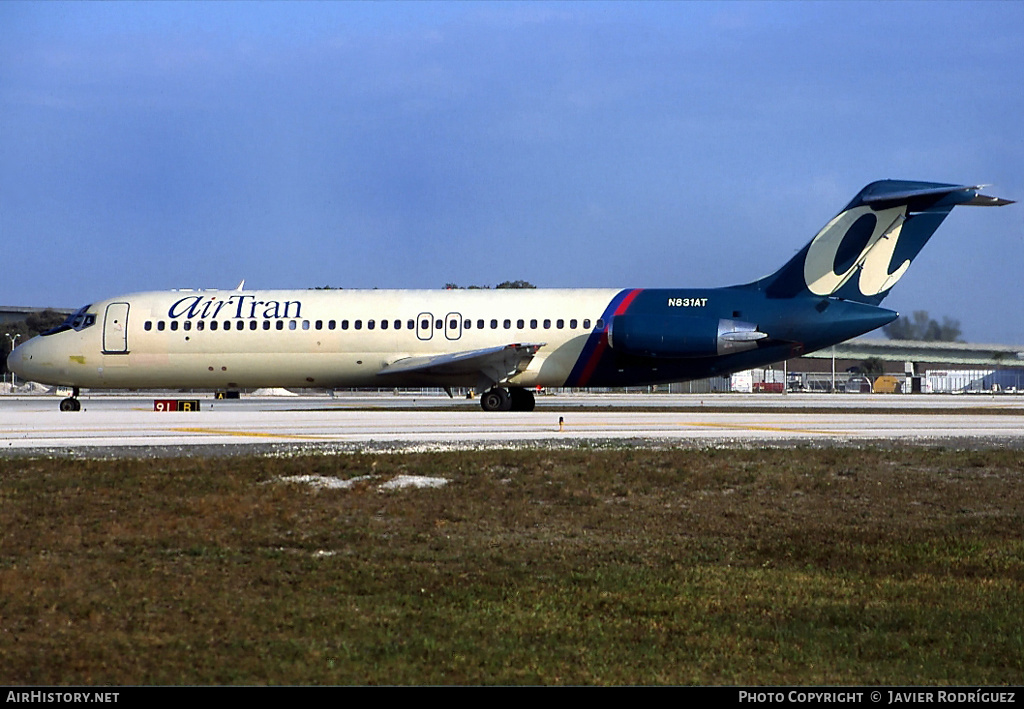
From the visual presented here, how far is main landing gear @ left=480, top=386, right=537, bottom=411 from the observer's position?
35156 mm

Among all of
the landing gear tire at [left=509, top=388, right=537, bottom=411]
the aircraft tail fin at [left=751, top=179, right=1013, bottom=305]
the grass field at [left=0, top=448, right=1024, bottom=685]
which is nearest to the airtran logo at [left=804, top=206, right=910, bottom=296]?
the aircraft tail fin at [left=751, top=179, right=1013, bottom=305]

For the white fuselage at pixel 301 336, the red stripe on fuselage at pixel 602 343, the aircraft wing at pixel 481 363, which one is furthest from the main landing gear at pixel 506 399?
the red stripe on fuselage at pixel 602 343

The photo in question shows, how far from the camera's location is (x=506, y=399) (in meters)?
35.2

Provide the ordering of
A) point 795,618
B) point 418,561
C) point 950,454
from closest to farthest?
point 795,618, point 418,561, point 950,454

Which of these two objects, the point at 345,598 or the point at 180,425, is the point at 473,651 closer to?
the point at 345,598

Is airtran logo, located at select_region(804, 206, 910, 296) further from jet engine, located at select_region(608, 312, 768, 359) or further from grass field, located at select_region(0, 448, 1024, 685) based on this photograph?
grass field, located at select_region(0, 448, 1024, 685)

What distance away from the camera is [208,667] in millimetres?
6898

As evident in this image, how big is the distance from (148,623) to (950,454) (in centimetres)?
1403

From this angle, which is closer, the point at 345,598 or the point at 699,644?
the point at 699,644

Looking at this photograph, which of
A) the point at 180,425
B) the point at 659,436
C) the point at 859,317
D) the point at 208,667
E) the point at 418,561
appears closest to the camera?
the point at 208,667

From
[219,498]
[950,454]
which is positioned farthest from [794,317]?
[219,498]

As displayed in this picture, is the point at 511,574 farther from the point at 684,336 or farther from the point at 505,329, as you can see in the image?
the point at 505,329

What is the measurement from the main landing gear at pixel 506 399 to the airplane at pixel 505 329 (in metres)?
0.05

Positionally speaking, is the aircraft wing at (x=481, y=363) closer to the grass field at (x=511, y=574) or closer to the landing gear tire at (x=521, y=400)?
the landing gear tire at (x=521, y=400)
